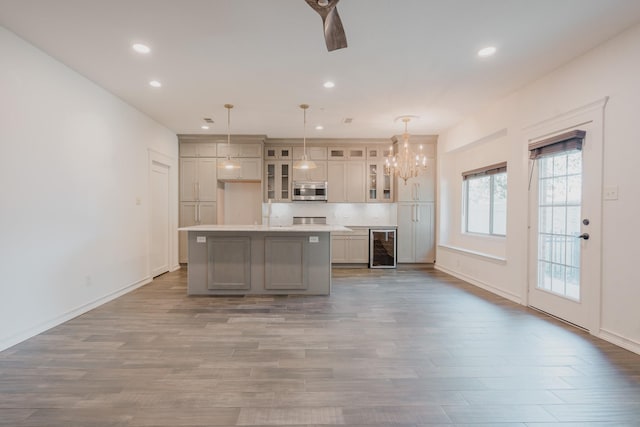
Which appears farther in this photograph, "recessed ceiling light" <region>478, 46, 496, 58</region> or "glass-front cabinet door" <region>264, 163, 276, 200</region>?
"glass-front cabinet door" <region>264, 163, 276, 200</region>

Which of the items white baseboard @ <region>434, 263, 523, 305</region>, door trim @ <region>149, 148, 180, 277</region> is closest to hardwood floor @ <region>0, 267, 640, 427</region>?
white baseboard @ <region>434, 263, 523, 305</region>

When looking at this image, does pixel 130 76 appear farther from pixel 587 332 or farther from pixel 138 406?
pixel 587 332

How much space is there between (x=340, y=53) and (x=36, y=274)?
3782 mm

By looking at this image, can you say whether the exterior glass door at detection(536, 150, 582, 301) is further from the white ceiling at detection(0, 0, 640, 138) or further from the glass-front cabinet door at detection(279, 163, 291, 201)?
the glass-front cabinet door at detection(279, 163, 291, 201)

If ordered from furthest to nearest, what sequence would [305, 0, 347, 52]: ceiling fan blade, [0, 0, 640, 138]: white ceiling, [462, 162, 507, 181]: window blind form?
1. [462, 162, 507, 181]: window blind
2. [0, 0, 640, 138]: white ceiling
3. [305, 0, 347, 52]: ceiling fan blade

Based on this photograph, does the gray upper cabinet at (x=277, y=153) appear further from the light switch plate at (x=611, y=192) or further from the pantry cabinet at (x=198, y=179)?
the light switch plate at (x=611, y=192)

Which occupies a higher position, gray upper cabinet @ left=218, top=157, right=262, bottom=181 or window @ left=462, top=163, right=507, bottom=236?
gray upper cabinet @ left=218, top=157, right=262, bottom=181

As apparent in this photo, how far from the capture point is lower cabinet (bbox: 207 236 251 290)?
14.2 ft

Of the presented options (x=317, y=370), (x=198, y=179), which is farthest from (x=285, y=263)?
(x=198, y=179)

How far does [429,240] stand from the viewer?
6.52 metres

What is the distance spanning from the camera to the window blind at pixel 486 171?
490 cm

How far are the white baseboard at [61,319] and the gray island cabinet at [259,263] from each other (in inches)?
38.7

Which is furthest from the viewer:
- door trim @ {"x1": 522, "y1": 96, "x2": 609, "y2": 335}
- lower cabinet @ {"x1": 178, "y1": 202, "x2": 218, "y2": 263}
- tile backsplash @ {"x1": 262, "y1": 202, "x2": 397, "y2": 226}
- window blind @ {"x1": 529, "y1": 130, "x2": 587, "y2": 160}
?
tile backsplash @ {"x1": 262, "y1": 202, "x2": 397, "y2": 226}

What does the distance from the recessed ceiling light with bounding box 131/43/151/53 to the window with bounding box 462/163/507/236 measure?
5.14m
